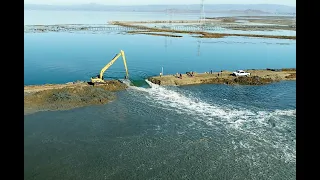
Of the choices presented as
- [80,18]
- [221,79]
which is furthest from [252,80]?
[80,18]

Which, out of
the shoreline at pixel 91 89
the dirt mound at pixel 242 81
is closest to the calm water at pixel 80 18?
the shoreline at pixel 91 89

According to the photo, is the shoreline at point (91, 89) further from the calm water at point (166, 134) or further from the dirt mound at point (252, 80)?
the calm water at point (166, 134)

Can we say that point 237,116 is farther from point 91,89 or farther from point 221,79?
point 91,89

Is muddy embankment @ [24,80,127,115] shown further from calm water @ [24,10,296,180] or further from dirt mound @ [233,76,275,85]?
dirt mound @ [233,76,275,85]

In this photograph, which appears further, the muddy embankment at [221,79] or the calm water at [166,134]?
the muddy embankment at [221,79]

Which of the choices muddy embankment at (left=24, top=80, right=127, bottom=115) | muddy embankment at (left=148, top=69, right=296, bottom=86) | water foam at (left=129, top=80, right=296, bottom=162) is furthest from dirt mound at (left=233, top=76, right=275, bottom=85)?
muddy embankment at (left=24, top=80, right=127, bottom=115)
